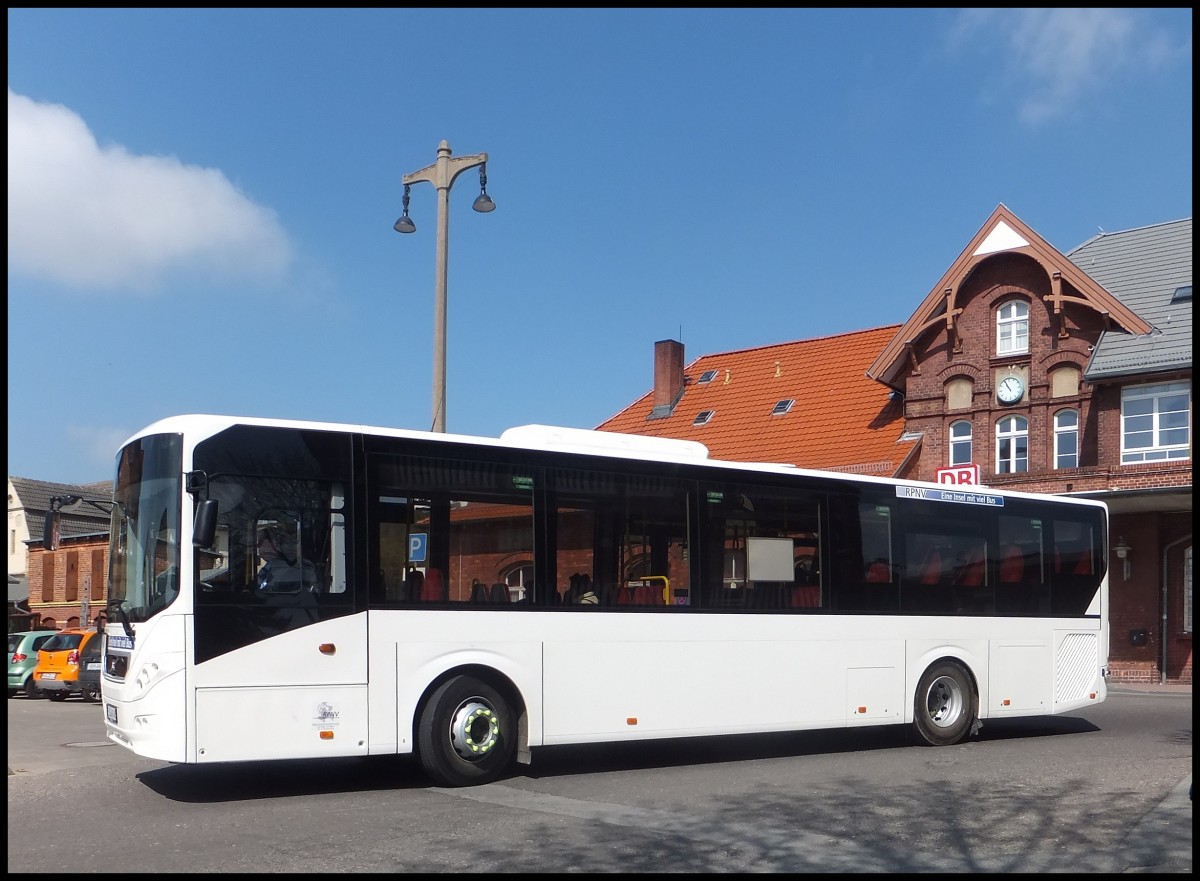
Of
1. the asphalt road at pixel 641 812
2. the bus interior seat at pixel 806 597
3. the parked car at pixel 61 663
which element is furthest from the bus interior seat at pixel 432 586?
the parked car at pixel 61 663

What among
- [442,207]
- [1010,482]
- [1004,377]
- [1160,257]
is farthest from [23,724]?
[1160,257]

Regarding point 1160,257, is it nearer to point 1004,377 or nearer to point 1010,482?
point 1004,377

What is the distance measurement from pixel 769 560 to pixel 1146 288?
25455 millimetres

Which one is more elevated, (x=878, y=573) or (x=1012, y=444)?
(x=1012, y=444)

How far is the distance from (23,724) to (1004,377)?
83.8 feet

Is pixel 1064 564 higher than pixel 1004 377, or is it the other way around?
pixel 1004 377

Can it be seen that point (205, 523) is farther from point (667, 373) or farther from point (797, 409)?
point (667, 373)

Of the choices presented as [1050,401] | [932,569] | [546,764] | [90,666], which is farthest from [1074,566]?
[90,666]

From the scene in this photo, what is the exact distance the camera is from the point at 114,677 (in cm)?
1077

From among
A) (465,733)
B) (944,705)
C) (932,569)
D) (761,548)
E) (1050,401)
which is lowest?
(944,705)

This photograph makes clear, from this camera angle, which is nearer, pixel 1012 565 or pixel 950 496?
pixel 950 496

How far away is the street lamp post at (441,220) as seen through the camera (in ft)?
55.3

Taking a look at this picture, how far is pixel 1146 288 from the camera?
35094 millimetres

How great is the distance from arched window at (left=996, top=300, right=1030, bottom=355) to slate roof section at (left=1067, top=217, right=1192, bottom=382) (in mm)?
2076
